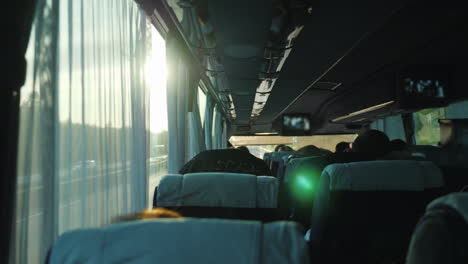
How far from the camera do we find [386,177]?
2.07 m

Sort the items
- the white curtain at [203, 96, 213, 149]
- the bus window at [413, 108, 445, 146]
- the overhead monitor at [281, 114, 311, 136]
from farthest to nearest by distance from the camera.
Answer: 1. the overhead monitor at [281, 114, 311, 136]
2. the bus window at [413, 108, 445, 146]
3. the white curtain at [203, 96, 213, 149]

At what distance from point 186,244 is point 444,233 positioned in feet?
2.21

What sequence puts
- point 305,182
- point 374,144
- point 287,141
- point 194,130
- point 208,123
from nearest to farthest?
point 374,144 < point 305,182 < point 194,130 < point 208,123 < point 287,141

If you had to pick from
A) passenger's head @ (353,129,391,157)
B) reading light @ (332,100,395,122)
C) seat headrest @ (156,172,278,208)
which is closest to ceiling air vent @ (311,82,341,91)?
reading light @ (332,100,395,122)

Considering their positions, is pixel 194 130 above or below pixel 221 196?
above

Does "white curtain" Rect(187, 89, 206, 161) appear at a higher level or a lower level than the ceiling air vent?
lower

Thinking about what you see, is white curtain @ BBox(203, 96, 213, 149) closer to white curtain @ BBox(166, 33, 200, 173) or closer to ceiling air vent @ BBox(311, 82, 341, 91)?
ceiling air vent @ BBox(311, 82, 341, 91)

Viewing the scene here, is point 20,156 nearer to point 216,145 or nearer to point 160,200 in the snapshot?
point 160,200

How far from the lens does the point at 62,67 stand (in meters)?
1.97

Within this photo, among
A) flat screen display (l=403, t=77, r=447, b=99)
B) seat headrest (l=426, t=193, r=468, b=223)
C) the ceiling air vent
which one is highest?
the ceiling air vent

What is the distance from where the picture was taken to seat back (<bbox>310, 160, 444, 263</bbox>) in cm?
209

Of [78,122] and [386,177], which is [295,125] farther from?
[78,122]

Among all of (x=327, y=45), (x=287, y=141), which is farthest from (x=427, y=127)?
(x=287, y=141)

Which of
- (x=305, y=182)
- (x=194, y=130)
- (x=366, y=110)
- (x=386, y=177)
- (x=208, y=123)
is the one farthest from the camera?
(x=366, y=110)
